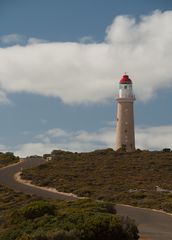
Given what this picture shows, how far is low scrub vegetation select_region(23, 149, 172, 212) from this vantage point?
132 feet

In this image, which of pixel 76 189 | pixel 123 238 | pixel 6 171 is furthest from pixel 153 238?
pixel 6 171

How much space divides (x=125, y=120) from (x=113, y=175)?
492 inches

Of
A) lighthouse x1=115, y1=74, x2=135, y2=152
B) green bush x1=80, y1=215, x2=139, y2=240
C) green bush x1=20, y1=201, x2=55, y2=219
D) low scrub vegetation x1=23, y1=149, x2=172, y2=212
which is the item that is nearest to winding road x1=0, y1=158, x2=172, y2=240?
low scrub vegetation x1=23, y1=149, x2=172, y2=212

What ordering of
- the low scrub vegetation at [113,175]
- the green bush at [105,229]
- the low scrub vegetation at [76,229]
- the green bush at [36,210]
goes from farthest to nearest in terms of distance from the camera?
the low scrub vegetation at [113,175]
the green bush at [36,210]
the green bush at [105,229]
the low scrub vegetation at [76,229]

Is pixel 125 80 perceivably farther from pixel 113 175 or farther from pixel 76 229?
pixel 76 229

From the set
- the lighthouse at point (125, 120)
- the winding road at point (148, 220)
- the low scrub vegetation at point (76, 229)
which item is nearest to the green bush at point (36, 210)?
the low scrub vegetation at point (76, 229)

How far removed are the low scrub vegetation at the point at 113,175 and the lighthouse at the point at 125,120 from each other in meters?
1.41

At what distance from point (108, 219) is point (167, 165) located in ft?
142

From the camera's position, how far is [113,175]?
54031mm

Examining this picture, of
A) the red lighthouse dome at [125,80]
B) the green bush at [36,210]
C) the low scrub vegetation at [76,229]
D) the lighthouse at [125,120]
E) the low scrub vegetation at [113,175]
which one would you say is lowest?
the low scrub vegetation at [76,229]

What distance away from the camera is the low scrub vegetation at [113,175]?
40156mm

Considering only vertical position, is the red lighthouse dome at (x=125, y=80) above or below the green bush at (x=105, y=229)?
above

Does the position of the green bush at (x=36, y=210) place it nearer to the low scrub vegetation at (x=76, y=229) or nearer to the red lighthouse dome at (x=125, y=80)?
the low scrub vegetation at (x=76, y=229)

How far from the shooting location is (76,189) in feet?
152
